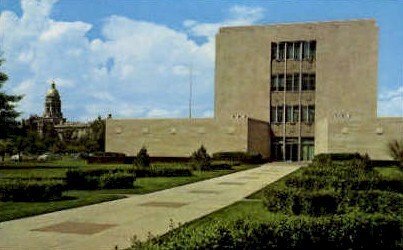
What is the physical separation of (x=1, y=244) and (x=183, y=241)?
5.24 m

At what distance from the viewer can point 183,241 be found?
662 cm

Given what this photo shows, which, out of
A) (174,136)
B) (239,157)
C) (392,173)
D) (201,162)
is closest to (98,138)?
(174,136)

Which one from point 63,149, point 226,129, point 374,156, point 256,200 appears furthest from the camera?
point 63,149

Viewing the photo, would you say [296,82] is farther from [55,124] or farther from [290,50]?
[55,124]

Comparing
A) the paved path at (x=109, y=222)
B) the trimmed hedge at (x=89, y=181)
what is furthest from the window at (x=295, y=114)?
the paved path at (x=109, y=222)

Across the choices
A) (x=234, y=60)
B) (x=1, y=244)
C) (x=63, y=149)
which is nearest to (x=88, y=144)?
(x=63, y=149)

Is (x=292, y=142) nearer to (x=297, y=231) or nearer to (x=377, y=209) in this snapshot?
(x=377, y=209)

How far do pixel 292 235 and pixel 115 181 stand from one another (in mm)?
16007

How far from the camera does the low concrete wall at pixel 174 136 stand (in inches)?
2338

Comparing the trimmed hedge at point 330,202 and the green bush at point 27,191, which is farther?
the green bush at point 27,191

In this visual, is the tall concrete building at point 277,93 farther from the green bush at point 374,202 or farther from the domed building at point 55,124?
the domed building at point 55,124

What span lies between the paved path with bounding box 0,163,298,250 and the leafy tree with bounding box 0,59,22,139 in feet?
99.2

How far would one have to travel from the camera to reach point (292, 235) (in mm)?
8297

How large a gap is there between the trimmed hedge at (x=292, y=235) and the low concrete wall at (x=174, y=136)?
160 ft
